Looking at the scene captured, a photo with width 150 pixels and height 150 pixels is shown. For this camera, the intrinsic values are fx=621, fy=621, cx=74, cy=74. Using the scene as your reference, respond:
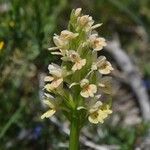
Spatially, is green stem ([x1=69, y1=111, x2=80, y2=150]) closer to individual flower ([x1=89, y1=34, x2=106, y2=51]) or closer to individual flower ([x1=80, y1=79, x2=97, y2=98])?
individual flower ([x1=80, y1=79, x2=97, y2=98])

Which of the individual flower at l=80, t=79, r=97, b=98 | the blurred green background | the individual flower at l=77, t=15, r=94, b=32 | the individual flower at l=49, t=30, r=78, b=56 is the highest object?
the blurred green background

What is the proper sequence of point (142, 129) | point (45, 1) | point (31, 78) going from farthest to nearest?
point (31, 78) < point (45, 1) < point (142, 129)

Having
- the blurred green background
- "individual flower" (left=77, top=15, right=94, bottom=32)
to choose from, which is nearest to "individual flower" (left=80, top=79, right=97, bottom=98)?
"individual flower" (left=77, top=15, right=94, bottom=32)

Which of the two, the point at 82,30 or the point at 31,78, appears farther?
the point at 31,78

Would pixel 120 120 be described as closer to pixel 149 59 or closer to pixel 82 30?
pixel 149 59

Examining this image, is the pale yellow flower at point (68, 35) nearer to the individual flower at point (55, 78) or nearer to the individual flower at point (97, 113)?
the individual flower at point (55, 78)

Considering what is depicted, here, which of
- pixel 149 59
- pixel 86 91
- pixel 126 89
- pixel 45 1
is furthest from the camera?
pixel 149 59

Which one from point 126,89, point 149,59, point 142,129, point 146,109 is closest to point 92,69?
point 142,129
